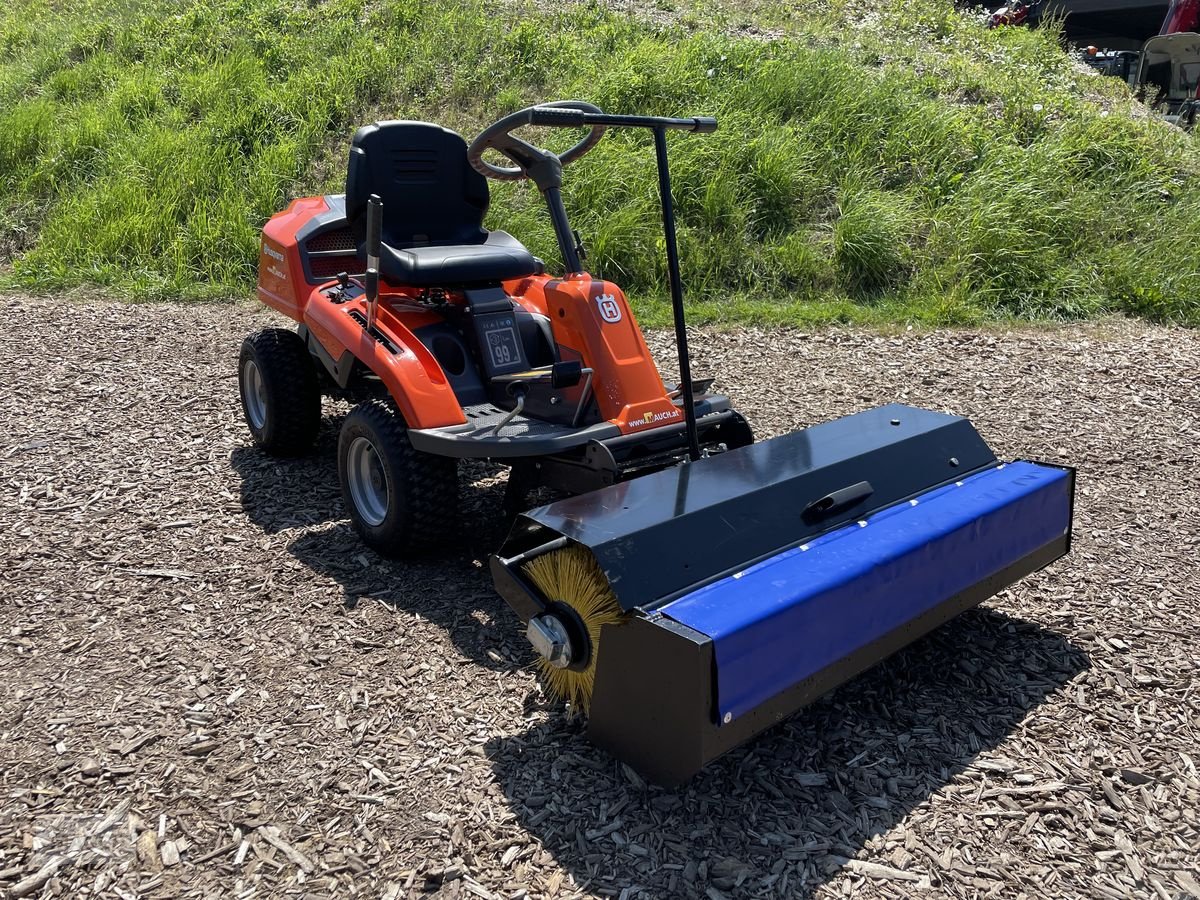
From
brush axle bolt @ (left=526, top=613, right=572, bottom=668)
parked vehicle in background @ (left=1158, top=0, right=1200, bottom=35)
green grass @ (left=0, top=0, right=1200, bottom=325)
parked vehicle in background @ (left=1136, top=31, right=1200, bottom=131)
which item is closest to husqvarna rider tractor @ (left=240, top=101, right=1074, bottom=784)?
brush axle bolt @ (left=526, top=613, right=572, bottom=668)

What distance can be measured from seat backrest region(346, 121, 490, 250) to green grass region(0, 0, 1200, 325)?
8.24ft

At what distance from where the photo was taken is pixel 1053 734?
2.66 metres

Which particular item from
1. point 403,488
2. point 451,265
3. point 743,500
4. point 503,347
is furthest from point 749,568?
Result: point 451,265

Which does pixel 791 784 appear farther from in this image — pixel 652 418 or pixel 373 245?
pixel 373 245

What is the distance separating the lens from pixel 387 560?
11.7 ft

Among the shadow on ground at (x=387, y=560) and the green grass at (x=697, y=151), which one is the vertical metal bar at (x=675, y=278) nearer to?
the shadow on ground at (x=387, y=560)

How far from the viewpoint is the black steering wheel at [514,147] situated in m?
3.41

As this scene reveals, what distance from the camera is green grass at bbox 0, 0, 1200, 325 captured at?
22.6 feet

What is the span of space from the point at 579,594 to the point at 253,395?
262 centimetres

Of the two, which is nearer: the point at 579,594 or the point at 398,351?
the point at 579,594

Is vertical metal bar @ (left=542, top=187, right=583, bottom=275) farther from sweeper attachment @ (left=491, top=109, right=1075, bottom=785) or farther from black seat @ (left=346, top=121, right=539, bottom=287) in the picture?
sweeper attachment @ (left=491, top=109, right=1075, bottom=785)

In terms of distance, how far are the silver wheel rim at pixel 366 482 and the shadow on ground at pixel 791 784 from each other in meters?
1.20

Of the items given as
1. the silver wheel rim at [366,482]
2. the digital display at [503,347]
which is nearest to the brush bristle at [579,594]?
the silver wheel rim at [366,482]

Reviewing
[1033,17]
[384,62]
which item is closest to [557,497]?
[384,62]
